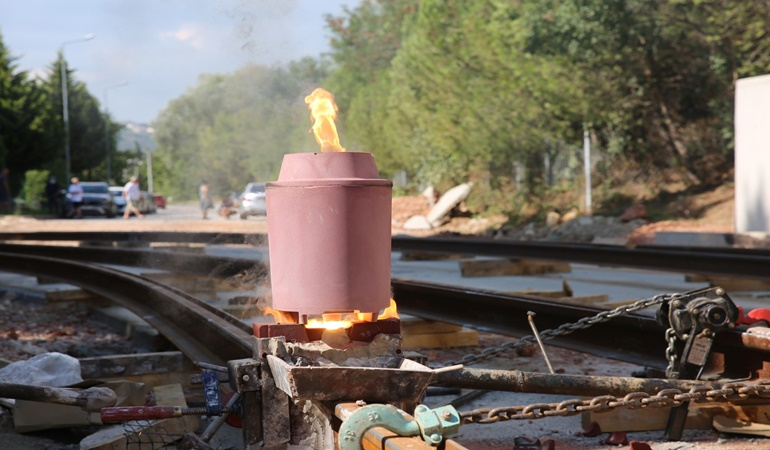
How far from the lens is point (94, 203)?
147ft

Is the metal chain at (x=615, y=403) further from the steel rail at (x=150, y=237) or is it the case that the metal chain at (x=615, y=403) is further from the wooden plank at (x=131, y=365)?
the steel rail at (x=150, y=237)

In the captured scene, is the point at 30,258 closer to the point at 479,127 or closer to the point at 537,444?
the point at 537,444

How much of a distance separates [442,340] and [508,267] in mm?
6184

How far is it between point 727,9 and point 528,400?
71.1 ft

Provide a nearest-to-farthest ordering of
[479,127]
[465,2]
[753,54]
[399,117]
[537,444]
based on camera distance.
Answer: [537,444], [753,54], [479,127], [465,2], [399,117]

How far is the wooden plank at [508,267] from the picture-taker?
42.8ft

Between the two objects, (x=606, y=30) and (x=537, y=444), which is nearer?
(x=537, y=444)

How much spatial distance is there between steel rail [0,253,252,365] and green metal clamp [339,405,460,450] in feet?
6.23

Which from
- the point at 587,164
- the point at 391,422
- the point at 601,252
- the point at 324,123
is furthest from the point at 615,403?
the point at 587,164

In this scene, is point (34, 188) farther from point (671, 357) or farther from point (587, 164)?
point (671, 357)

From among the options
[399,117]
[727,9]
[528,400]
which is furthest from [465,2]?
[528,400]

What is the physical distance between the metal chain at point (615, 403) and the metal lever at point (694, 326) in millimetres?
367

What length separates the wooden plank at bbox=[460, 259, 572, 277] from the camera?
42.8 feet

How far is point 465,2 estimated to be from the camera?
116 ft
